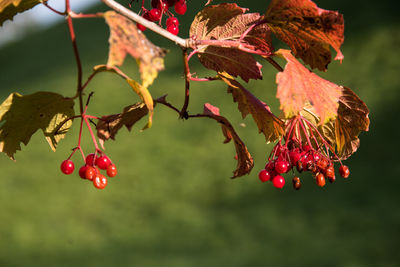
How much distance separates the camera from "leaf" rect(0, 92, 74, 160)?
3.01 ft

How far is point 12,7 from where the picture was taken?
0.84 metres

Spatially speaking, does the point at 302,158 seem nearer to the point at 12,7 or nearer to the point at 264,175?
the point at 264,175

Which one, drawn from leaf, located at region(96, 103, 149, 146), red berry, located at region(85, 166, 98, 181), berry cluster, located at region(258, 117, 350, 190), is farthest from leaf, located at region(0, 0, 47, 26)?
berry cluster, located at region(258, 117, 350, 190)

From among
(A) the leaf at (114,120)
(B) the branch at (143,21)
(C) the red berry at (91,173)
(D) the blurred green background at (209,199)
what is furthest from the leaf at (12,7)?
(D) the blurred green background at (209,199)

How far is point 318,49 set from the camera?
0.89 metres

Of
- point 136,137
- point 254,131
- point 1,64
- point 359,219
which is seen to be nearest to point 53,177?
point 136,137

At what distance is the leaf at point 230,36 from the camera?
96 centimetres

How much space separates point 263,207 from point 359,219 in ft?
3.95

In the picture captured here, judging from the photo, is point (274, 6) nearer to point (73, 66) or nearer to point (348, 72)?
point (348, 72)

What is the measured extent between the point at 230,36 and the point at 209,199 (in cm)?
568

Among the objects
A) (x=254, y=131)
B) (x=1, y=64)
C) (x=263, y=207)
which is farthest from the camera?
(x=1, y=64)

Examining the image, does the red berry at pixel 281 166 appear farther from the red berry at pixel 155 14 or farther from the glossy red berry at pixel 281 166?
the red berry at pixel 155 14

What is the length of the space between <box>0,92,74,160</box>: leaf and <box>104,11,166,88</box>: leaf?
221 mm

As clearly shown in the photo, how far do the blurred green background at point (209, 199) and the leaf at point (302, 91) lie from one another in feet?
14.6
